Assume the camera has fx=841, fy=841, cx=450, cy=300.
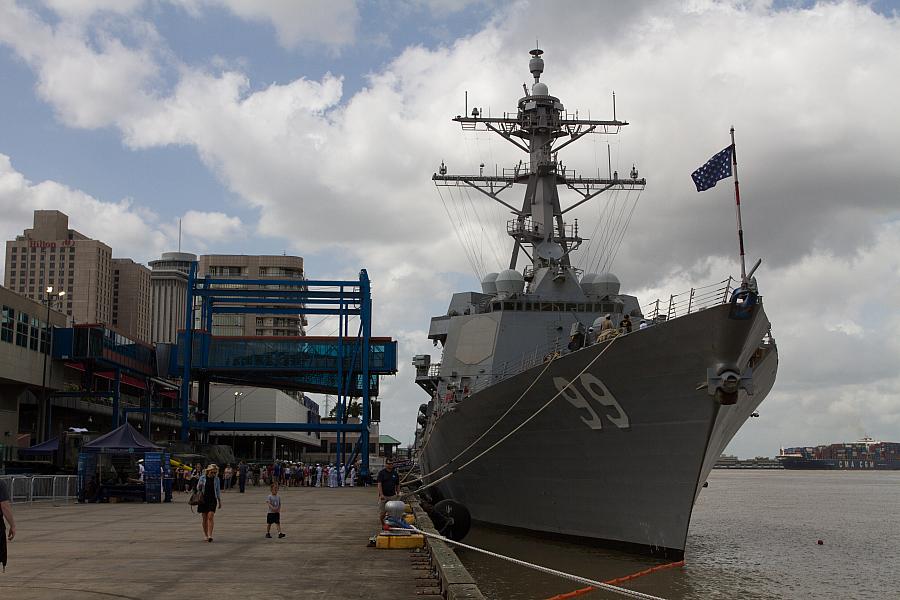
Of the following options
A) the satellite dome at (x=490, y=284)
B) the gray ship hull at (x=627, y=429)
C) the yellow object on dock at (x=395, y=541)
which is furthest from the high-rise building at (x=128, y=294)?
the yellow object on dock at (x=395, y=541)

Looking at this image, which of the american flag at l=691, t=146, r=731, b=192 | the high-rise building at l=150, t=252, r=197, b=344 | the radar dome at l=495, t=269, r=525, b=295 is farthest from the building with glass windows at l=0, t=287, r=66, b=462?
the high-rise building at l=150, t=252, r=197, b=344

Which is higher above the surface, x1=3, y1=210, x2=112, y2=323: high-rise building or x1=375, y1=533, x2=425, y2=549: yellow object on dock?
x1=3, y1=210, x2=112, y2=323: high-rise building

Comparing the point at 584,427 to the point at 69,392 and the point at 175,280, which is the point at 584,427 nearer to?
the point at 69,392

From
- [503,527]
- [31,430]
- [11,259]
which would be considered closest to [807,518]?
[503,527]

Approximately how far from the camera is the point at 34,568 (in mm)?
9188

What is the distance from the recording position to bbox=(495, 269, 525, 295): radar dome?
21.5 meters

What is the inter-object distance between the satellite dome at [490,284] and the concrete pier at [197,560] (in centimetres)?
802

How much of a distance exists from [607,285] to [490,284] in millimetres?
3115

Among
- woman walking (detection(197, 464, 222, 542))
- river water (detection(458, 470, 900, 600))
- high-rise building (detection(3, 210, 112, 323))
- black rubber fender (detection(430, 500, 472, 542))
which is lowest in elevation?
river water (detection(458, 470, 900, 600))

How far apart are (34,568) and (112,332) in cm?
3091

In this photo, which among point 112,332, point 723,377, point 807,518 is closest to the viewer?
point 723,377

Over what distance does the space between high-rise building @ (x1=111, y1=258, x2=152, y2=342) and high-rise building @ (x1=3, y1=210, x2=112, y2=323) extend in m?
5.56

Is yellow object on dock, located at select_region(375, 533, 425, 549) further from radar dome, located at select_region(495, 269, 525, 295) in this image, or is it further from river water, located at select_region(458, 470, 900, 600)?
radar dome, located at select_region(495, 269, 525, 295)

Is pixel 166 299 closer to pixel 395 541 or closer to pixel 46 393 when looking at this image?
pixel 46 393
